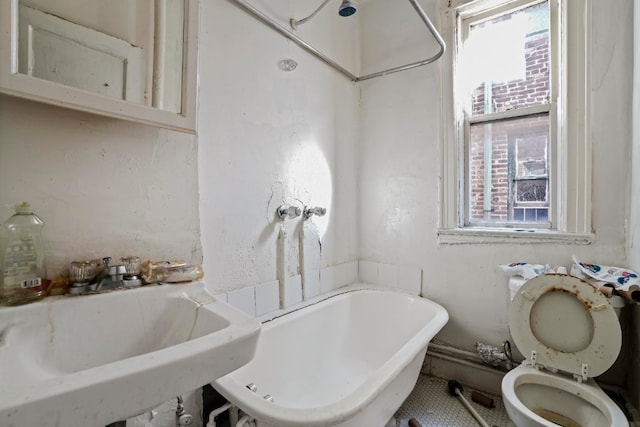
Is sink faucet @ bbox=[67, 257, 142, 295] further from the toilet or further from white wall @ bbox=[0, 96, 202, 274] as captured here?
the toilet

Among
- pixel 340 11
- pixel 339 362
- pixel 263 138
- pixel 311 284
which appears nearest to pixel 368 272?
pixel 311 284

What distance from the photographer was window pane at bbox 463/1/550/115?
5.58 ft

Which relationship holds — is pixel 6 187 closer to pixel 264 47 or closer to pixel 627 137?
pixel 264 47

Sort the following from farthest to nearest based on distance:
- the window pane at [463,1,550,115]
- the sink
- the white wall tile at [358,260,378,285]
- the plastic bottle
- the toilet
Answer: the white wall tile at [358,260,378,285] < the window pane at [463,1,550,115] < the toilet < the plastic bottle < the sink

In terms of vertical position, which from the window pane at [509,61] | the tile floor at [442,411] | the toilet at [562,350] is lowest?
the tile floor at [442,411]

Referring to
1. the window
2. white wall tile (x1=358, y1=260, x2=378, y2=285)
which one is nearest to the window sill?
the window

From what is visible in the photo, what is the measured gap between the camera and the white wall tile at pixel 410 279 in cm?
201

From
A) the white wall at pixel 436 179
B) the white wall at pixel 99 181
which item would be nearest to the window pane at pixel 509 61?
the white wall at pixel 436 179

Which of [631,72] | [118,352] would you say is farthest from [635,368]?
[118,352]

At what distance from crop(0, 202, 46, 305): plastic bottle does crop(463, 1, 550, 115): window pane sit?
226 centimetres

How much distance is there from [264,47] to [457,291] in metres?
1.87

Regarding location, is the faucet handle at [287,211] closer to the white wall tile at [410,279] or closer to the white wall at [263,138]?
the white wall at [263,138]

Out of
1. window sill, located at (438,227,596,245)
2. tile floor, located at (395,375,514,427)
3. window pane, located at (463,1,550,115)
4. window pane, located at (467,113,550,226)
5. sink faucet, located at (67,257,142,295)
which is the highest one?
window pane, located at (463,1,550,115)

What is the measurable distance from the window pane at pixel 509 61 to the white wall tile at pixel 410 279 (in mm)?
1153
